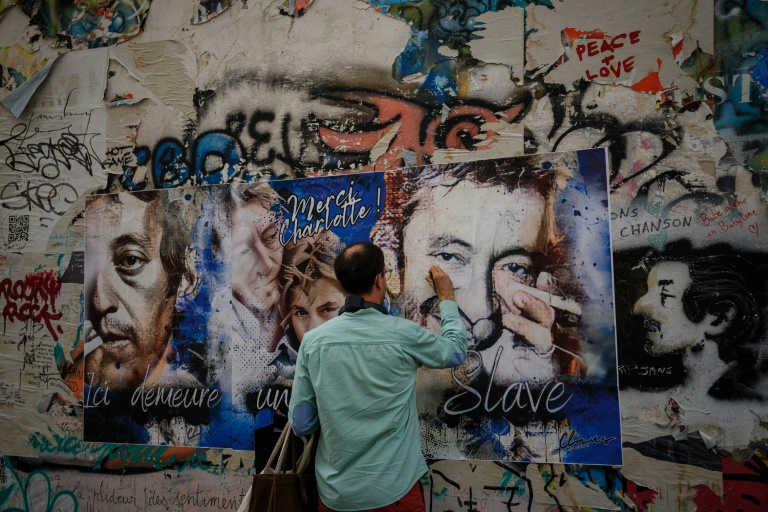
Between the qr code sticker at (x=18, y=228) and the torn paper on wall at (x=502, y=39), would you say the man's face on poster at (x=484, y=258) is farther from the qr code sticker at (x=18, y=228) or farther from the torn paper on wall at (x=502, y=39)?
the qr code sticker at (x=18, y=228)

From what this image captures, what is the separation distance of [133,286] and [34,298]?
833 millimetres

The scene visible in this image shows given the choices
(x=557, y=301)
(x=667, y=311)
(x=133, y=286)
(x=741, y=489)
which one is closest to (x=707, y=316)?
(x=667, y=311)

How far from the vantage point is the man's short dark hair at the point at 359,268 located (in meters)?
2.83

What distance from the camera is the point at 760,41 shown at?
10.7 ft

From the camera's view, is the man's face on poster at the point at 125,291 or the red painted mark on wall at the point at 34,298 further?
the red painted mark on wall at the point at 34,298

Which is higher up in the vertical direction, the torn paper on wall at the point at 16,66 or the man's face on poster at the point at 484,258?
the torn paper on wall at the point at 16,66

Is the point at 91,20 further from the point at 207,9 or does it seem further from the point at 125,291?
the point at 125,291

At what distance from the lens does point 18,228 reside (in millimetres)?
4656

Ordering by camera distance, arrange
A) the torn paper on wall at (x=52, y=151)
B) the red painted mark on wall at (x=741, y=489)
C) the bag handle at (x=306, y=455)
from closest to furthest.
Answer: the bag handle at (x=306, y=455) → the red painted mark on wall at (x=741, y=489) → the torn paper on wall at (x=52, y=151)

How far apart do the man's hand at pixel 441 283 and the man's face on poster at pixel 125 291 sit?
1.80 metres

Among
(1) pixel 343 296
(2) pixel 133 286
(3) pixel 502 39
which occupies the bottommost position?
(1) pixel 343 296

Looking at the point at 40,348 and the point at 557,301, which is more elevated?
the point at 557,301

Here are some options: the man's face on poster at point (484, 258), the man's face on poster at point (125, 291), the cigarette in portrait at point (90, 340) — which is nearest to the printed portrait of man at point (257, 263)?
the man's face on poster at point (125, 291)

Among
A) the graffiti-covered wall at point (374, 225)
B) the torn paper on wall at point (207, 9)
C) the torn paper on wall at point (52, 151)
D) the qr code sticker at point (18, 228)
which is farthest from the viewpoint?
the qr code sticker at point (18, 228)
